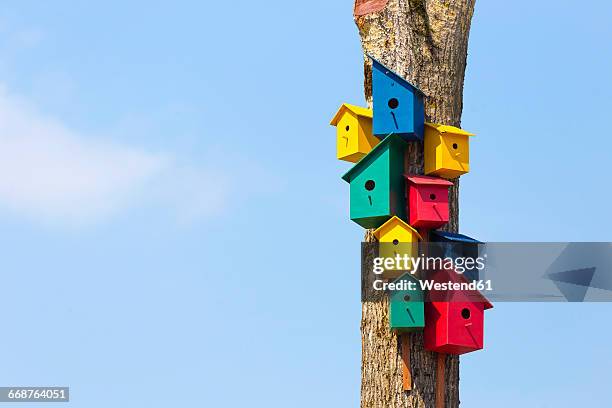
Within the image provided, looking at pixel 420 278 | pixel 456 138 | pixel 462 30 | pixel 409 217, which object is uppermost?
pixel 462 30

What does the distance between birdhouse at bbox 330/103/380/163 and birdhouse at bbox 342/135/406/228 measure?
14 cm

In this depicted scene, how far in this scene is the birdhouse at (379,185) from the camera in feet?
15.7

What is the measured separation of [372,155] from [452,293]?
29.8 inches

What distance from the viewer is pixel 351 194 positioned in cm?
489

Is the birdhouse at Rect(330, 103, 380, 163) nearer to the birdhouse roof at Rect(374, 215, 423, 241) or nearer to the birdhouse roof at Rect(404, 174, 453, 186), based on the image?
the birdhouse roof at Rect(404, 174, 453, 186)

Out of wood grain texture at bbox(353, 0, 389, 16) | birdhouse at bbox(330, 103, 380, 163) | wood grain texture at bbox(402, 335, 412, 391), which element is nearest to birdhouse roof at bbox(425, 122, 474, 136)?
birdhouse at bbox(330, 103, 380, 163)

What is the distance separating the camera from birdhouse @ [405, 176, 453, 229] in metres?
4.76

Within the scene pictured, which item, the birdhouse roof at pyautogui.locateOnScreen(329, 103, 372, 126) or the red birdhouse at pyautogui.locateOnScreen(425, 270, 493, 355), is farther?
the birdhouse roof at pyautogui.locateOnScreen(329, 103, 372, 126)

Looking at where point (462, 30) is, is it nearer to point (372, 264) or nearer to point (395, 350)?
point (372, 264)

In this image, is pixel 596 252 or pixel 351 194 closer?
pixel 351 194

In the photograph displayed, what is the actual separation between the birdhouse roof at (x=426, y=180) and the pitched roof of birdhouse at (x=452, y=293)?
41cm

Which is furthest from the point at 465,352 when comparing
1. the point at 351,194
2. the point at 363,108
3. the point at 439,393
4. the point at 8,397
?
the point at 8,397

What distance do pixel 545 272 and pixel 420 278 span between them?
781 mm

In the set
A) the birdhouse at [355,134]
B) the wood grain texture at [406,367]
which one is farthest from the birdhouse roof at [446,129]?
the wood grain texture at [406,367]
